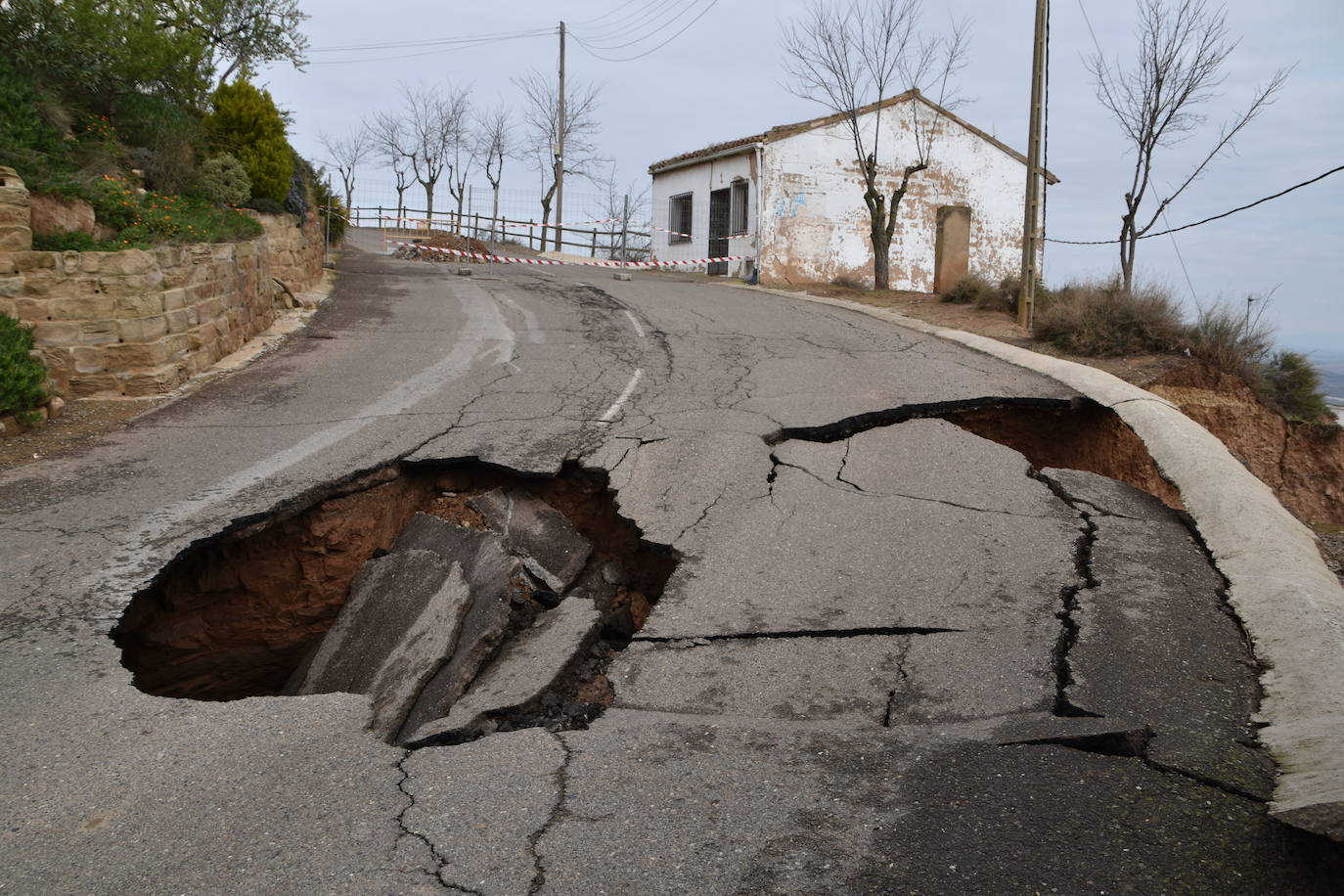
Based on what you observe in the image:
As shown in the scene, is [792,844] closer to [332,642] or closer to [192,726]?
[192,726]

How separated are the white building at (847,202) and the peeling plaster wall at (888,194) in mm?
27

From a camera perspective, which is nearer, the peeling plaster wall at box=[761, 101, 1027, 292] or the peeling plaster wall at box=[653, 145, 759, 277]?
the peeling plaster wall at box=[761, 101, 1027, 292]

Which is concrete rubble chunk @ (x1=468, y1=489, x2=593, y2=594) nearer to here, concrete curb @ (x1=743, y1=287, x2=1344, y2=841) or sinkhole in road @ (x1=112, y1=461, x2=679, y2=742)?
sinkhole in road @ (x1=112, y1=461, x2=679, y2=742)

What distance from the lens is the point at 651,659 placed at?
4336 mm

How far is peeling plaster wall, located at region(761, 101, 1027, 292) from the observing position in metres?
24.1

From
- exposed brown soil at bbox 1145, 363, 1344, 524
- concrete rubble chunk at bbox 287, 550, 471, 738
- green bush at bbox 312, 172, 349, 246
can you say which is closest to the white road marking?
concrete rubble chunk at bbox 287, 550, 471, 738

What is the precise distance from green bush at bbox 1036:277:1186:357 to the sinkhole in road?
7.44 metres

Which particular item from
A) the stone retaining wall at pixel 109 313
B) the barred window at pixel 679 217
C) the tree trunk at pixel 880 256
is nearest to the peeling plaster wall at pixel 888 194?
the tree trunk at pixel 880 256

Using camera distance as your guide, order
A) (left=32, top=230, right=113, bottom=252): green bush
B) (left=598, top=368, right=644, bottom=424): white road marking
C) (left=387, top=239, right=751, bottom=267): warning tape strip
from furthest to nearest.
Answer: (left=387, top=239, right=751, bottom=267): warning tape strip
(left=32, top=230, right=113, bottom=252): green bush
(left=598, top=368, right=644, bottom=424): white road marking

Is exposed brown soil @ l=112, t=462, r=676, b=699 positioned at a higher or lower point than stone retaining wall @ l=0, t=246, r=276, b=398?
lower

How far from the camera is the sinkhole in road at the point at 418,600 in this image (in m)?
4.59

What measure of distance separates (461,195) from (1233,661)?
50.6m

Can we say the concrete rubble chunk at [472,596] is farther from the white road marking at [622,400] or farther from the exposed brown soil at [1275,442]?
the exposed brown soil at [1275,442]

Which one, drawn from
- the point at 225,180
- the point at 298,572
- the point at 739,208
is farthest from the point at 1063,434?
the point at 739,208
